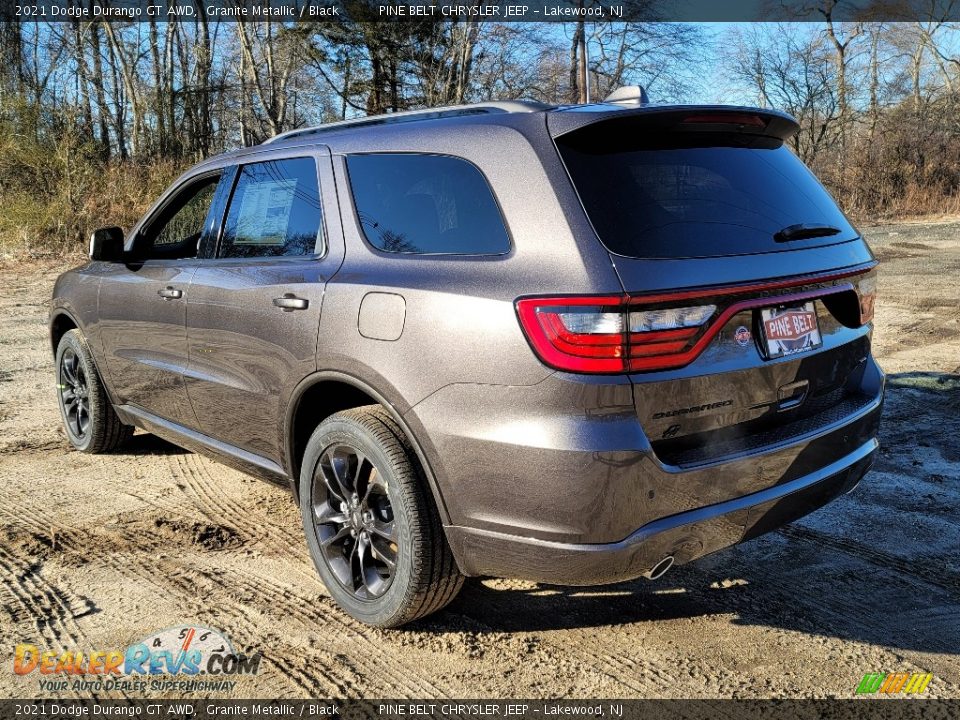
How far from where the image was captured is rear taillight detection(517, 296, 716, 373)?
2.34 metres

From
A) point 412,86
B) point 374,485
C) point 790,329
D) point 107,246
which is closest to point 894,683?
point 790,329

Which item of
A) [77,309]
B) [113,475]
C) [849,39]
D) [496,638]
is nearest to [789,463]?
[496,638]

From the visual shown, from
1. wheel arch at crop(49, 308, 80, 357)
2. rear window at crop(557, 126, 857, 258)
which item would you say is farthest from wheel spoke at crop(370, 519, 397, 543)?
wheel arch at crop(49, 308, 80, 357)

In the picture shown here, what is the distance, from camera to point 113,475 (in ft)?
15.8

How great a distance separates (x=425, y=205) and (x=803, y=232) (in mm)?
1289

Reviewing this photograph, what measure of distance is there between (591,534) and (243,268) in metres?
2.00

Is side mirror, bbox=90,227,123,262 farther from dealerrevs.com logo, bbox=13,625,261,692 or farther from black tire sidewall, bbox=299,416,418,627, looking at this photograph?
dealerrevs.com logo, bbox=13,625,261,692

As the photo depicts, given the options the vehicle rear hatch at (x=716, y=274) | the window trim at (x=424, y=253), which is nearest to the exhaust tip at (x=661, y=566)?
the vehicle rear hatch at (x=716, y=274)

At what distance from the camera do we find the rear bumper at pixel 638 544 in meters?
2.43

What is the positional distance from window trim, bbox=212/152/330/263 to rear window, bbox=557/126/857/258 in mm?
1091

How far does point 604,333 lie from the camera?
7.68 feet

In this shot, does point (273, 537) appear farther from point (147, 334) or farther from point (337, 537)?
point (147, 334)

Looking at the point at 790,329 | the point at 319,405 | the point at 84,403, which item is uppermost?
the point at 790,329

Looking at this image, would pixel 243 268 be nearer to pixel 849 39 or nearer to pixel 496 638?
pixel 496 638
